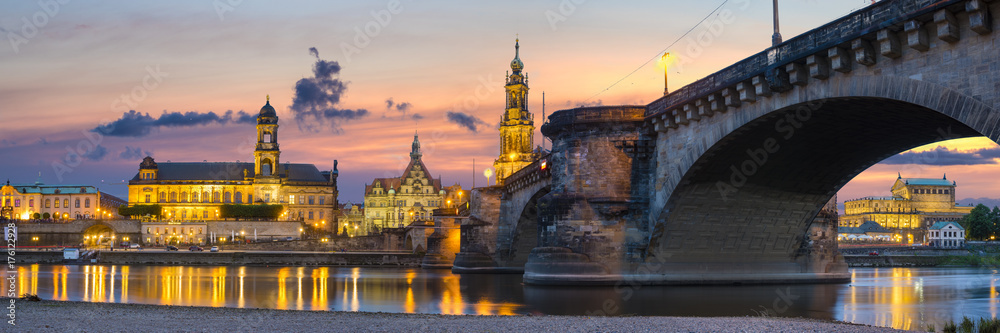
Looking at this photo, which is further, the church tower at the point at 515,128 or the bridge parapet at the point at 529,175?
the church tower at the point at 515,128

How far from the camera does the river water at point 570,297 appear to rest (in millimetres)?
33188

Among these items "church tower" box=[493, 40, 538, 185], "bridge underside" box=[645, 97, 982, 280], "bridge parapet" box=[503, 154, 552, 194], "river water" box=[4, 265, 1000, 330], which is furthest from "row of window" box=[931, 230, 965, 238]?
→ "bridge underside" box=[645, 97, 982, 280]

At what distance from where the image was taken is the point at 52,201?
156 metres

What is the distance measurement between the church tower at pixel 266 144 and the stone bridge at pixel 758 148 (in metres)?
129

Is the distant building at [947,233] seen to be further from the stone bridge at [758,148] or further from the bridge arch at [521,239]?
the stone bridge at [758,148]

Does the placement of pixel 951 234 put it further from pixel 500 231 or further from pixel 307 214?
pixel 500 231

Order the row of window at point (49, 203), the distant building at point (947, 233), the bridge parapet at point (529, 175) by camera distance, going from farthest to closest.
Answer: the row of window at point (49, 203)
the distant building at point (947, 233)
the bridge parapet at point (529, 175)

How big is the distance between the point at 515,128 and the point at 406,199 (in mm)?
54607

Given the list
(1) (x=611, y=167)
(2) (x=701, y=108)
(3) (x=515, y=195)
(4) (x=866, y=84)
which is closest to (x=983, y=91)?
(4) (x=866, y=84)

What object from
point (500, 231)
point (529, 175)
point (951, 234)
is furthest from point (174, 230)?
point (951, 234)

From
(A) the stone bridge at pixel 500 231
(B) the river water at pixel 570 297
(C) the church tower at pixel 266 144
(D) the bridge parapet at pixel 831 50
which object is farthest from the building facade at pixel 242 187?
(D) the bridge parapet at pixel 831 50

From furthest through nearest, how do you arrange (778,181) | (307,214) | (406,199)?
(406,199) < (307,214) < (778,181)

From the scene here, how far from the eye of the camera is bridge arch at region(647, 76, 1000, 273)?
81.6 ft

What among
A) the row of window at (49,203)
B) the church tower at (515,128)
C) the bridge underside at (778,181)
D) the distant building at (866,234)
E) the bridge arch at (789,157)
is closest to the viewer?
the bridge arch at (789,157)
